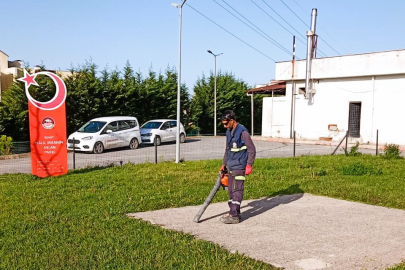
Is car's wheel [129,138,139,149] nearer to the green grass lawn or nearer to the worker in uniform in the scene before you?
A: the green grass lawn

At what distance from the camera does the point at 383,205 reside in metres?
7.62

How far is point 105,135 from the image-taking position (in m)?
19.4

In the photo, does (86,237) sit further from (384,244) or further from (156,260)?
(384,244)

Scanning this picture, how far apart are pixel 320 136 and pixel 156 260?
24614mm

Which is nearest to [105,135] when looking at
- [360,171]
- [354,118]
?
[360,171]

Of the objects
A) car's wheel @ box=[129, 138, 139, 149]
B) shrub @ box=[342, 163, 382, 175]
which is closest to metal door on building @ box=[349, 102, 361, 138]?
car's wheel @ box=[129, 138, 139, 149]

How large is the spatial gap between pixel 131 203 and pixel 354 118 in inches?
891

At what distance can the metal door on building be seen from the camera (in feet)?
87.8

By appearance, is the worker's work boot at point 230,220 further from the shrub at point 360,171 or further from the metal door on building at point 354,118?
the metal door on building at point 354,118

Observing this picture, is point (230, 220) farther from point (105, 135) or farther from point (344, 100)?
point (344, 100)

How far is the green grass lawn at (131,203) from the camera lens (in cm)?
450

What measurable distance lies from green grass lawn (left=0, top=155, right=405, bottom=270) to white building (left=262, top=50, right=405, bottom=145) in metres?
12.1

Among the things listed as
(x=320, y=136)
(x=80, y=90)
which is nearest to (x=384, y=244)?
(x=80, y=90)

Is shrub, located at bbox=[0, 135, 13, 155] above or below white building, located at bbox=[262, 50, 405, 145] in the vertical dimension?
below
